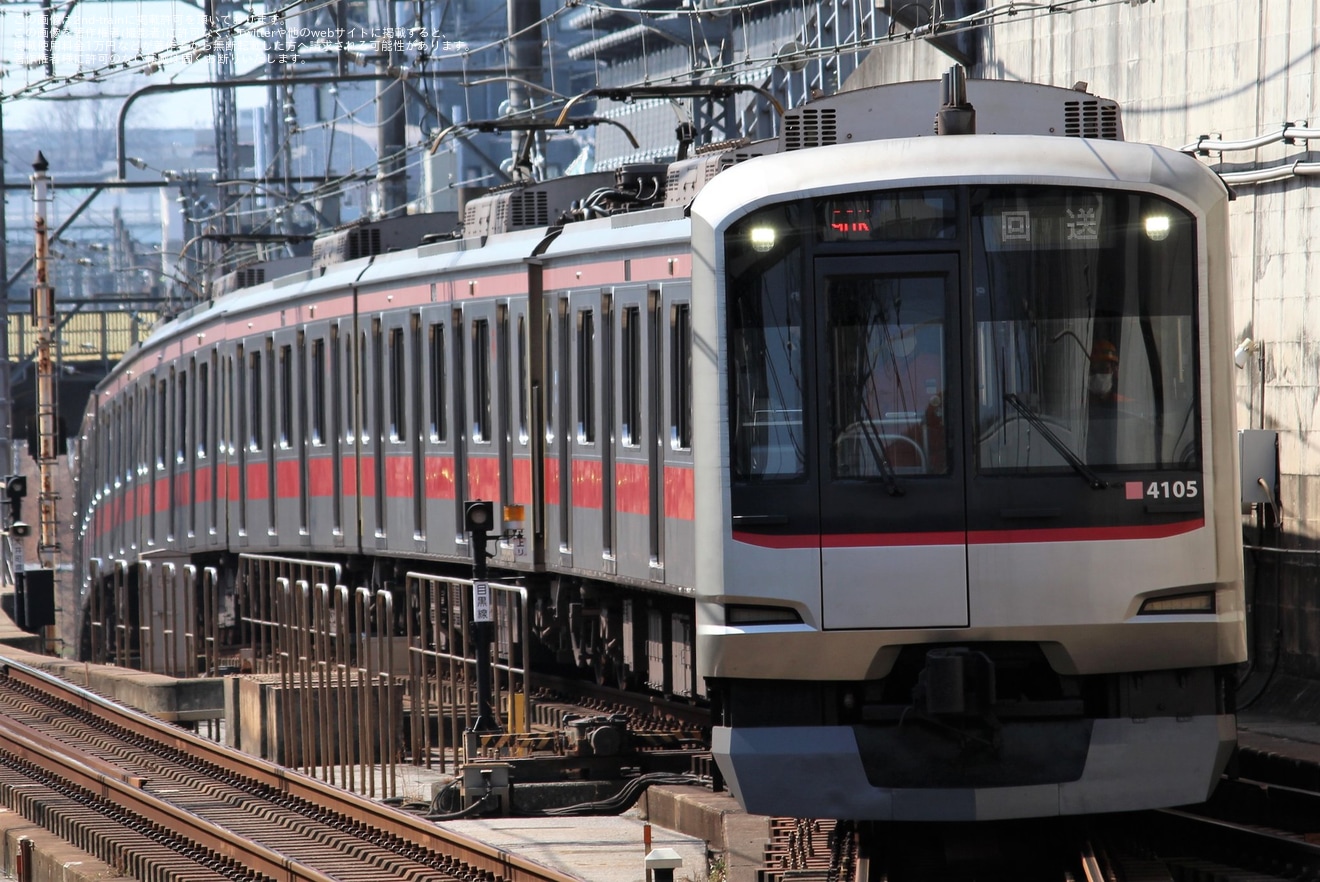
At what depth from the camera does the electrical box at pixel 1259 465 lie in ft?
47.6

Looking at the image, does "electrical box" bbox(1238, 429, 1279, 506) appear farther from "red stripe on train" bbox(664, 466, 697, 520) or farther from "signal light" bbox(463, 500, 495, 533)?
"signal light" bbox(463, 500, 495, 533)

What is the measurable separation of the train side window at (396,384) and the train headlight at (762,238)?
853cm

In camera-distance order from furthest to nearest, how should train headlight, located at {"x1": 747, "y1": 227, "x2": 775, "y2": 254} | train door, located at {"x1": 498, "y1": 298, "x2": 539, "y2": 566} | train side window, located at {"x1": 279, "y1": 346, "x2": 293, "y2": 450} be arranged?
1. train side window, located at {"x1": 279, "y1": 346, "x2": 293, "y2": 450}
2. train door, located at {"x1": 498, "y1": 298, "x2": 539, "y2": 566}
3. train headlight, located at {"x1": 747, "y1": 227, "x2": 775, "y2": 254}

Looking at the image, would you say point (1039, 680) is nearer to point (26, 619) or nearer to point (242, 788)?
point (242, 788)

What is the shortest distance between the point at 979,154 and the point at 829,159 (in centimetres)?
63

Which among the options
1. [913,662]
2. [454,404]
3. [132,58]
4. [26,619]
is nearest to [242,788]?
[454,404]

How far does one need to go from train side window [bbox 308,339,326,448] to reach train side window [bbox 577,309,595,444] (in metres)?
5.76

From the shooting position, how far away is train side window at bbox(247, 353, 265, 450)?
21188mm

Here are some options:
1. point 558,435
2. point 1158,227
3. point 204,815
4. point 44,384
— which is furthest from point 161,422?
point 1158,227

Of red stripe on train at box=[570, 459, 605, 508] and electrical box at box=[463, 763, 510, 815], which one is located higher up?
red stripe on train at box=[570, 459, 605, 508]

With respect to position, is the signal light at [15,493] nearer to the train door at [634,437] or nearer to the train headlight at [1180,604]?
the train door at [634,437]

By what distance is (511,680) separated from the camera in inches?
524

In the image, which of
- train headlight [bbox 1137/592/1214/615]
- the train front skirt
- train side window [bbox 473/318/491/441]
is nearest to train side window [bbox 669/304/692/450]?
the train front skirt

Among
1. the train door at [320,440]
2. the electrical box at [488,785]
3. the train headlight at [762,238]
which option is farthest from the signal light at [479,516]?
the train door at [320,440]
